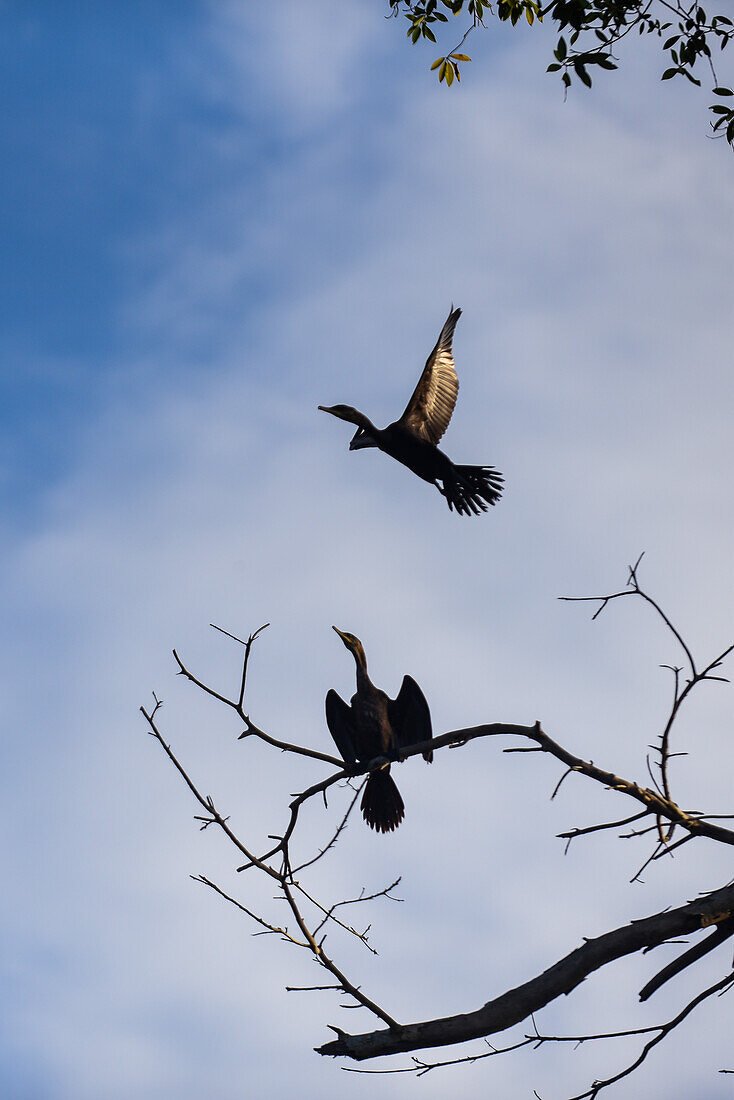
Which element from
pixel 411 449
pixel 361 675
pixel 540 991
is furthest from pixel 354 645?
pixel 540 991

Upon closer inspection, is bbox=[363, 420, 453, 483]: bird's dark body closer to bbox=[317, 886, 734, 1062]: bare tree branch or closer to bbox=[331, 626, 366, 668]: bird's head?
bbox=[331, 626, 366, 668]: bird's head

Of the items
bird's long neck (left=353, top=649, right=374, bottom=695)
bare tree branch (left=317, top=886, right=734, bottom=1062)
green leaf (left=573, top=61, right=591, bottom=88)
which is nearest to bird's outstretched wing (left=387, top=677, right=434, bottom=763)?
bird's long neck (left=353, top=649, right=374, bottom=695)

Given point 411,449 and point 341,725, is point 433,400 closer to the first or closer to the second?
point 411,449

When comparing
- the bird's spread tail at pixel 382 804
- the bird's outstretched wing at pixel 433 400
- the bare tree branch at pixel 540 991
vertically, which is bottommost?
the bare tree branch at pixel 540 991

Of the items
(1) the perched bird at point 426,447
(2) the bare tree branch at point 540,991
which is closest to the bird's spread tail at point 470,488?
(1) the perched bird at point 426,447

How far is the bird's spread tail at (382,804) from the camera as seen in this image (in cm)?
718

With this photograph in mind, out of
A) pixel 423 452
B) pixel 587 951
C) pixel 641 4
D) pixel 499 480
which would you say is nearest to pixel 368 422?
pixel 423 452

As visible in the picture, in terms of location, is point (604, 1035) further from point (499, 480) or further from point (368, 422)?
point (368, 422)

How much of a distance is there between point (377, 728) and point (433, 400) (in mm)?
2760

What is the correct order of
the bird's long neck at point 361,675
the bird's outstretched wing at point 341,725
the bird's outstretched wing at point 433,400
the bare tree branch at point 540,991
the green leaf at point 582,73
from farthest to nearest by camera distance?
the bird's outstretched wing at point 433,400 → the bird's outstretched wing at point 341,725 → the bird's long neck at point 361,675 → the green leaf at point 582,73 → the bare tree branch at point 540,991

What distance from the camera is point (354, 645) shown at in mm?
7438

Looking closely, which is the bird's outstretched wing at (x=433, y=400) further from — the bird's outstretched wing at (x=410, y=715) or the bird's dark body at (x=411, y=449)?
the bird's outstretched wing at (x=410, y=715)

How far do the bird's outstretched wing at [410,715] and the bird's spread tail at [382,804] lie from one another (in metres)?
0.29

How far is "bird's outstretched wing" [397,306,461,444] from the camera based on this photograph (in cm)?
826
